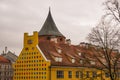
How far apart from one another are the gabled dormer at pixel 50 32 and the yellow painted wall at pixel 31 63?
8.97 metres

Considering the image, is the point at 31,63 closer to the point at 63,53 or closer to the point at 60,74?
A: the point at 60,74

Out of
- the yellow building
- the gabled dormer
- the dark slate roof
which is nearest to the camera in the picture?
the yellow building

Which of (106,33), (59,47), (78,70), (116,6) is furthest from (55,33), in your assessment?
(116,6)

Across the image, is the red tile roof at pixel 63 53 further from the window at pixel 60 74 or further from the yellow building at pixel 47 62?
the window at pixel 60 74

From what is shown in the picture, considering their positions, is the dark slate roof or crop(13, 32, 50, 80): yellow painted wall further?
the dark slate roof

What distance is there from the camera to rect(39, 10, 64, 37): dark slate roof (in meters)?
55.2

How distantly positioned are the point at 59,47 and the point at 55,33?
28.6ft

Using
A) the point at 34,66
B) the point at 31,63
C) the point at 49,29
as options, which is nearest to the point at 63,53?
the point at 34,66

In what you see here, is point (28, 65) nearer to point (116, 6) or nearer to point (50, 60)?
point (50, 60)

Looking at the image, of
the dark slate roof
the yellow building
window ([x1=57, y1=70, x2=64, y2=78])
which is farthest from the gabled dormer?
window ([x1=57, y1=70, x2=64, y2=78])

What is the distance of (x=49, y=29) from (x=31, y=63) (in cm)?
1237

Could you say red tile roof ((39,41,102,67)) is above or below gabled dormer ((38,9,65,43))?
below

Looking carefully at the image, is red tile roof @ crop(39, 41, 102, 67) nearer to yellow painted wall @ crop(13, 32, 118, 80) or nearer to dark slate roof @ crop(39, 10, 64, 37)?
yellow painted wall @ crop(13, 32, 118, 80)

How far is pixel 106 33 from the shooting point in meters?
27.0
